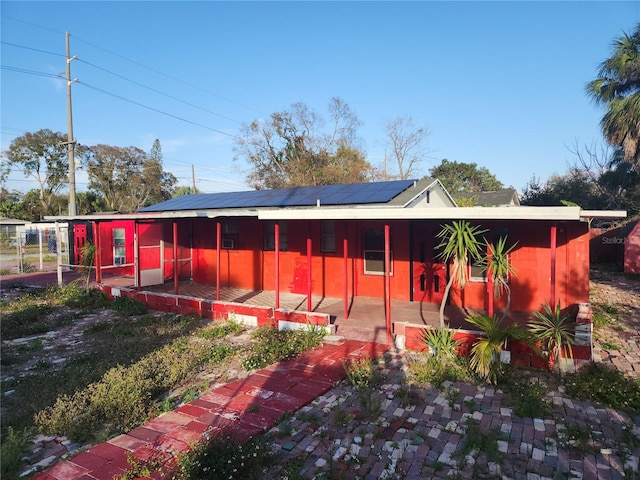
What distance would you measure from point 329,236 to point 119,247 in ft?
29.3

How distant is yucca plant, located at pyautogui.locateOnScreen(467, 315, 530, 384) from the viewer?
17.4 ft

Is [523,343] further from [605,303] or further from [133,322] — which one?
[133,322]

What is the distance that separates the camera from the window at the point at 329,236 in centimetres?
1019

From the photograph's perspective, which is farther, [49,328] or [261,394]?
[49,328]

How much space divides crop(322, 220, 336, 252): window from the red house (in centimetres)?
3

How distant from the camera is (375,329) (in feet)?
24.2

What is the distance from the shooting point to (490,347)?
5.43 metres

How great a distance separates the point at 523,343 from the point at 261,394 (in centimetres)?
382

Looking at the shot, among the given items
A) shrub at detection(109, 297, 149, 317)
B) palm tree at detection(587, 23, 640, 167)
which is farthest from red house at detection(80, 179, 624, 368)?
palm tree at detection(587, 23, 640, 167)

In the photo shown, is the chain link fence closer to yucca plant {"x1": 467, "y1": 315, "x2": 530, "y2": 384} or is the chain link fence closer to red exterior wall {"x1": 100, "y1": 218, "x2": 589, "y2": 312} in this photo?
red exterior wall {"x1": 100, "y1": 218, "x2": 589, "y2": 312}

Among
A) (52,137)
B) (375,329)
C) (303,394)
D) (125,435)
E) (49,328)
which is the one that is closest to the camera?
(125,435)

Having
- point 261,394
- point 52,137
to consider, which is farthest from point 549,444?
point 52,137

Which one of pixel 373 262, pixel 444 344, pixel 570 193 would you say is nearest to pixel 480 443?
pixel 444 344

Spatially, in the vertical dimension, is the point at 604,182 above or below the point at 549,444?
above
